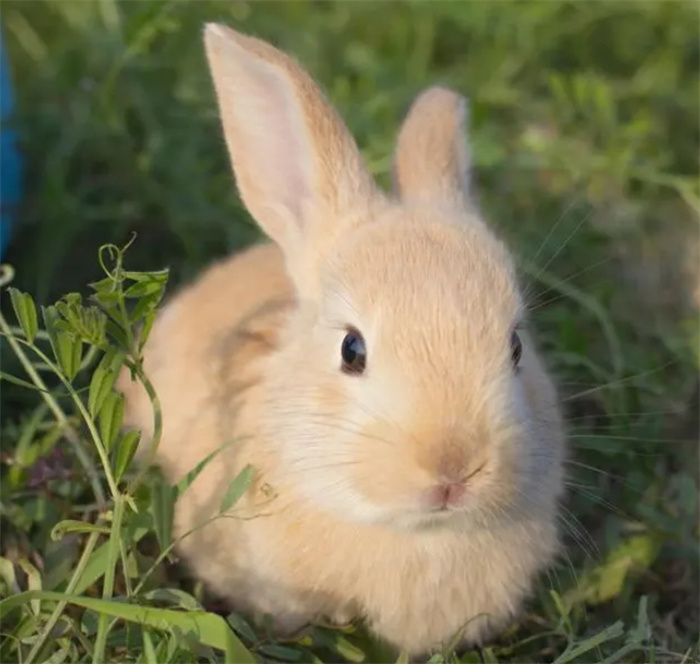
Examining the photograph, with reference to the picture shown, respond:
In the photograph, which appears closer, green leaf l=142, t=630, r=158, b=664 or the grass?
green leaf l=142, t=630, r=158, b=664

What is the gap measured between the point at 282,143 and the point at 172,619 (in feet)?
3.95

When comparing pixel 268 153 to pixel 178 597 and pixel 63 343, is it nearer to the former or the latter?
pixel 63 343

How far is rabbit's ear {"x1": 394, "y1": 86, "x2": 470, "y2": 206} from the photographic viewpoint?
2.92m

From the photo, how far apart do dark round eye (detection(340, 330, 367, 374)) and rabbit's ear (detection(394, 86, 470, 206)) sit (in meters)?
0.54

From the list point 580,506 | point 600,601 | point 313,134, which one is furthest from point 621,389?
point 313,134

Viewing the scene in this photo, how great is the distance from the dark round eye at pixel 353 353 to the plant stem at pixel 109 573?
519 mm

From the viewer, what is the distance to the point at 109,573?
2252mm

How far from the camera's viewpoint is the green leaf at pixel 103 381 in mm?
2238

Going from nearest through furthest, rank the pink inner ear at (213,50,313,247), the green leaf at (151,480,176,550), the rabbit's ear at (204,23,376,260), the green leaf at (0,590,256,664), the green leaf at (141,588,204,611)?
the green leaf at (0,590,256,664)
the green leaf at (141,588,204,611)
the green leaf at (151,480,176,550)
the rabbit's ear at (204,23,376,260)
the pink inner ear at (213,50,313,247)

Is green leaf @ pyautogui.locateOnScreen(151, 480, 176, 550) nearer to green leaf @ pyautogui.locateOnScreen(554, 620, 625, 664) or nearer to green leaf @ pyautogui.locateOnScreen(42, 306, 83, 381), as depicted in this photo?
green leaf @ pyautogui.locateOnScreen(42, 306, 83, 381)

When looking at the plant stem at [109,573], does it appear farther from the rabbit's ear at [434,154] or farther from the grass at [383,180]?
the rabbit's ear at [434,154]

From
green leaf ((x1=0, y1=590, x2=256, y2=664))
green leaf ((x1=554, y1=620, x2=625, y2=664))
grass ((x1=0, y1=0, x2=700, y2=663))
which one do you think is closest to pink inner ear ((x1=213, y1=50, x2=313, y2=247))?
grass ((x1=0, y1=0, x2=700, y2=663))

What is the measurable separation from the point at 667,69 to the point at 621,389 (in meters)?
2.03

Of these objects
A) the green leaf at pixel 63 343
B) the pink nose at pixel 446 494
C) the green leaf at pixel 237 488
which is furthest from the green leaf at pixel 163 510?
the pink nose at pixel 446 494
